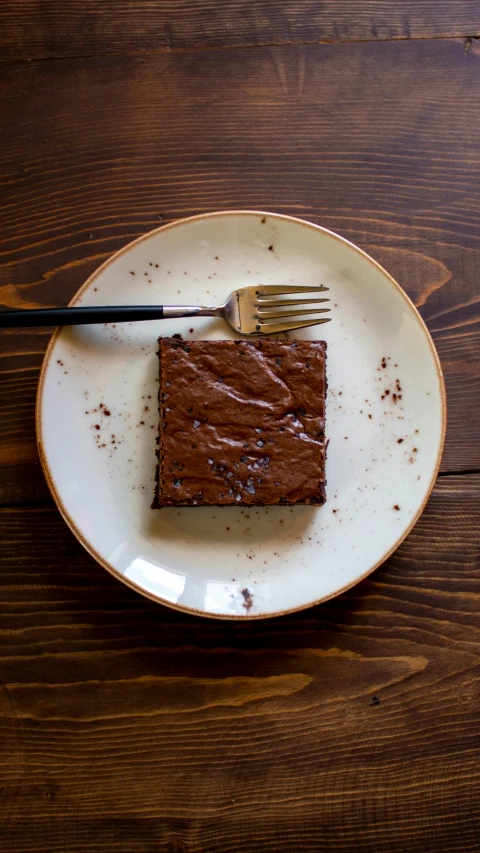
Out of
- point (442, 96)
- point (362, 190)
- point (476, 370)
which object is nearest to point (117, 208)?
point (362, 190)

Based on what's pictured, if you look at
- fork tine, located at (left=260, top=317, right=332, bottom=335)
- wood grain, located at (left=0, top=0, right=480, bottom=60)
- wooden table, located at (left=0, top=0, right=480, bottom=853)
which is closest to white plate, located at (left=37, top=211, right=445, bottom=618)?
fork tine, located at (left=260, top=317, right=332, bottom=335)

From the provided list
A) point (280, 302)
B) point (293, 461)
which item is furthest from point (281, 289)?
point (293, 461)

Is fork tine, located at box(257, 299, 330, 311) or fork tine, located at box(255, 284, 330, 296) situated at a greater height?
fork tine, located at box(255, 284, 330, 296)

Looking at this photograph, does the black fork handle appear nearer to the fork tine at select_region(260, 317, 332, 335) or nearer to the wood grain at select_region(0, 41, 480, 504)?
the wood grain at select_region(0, 41, 480, 504)

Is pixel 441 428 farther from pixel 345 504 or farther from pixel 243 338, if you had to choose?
pixel 243 338

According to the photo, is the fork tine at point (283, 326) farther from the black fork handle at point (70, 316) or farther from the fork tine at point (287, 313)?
the black fork handle at point (70, 316)

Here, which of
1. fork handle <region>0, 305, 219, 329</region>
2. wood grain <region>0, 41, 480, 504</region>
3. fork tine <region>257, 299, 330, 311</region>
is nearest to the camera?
fork handle <region>0, 305, 219, 329</region>

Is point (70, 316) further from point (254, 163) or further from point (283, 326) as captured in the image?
point (254, 163)

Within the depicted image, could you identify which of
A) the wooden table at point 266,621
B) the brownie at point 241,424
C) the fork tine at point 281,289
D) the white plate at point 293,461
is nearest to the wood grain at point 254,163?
the wooden table at point 266,621
